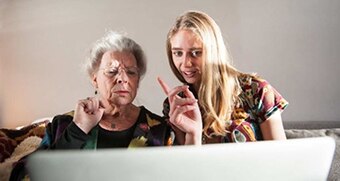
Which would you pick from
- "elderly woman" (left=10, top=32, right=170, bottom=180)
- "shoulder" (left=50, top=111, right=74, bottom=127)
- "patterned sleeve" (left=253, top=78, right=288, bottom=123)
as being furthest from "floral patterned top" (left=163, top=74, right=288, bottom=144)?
"shoulder" (left=50, top=111, right=74, bottom=127)

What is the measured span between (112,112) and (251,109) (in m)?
0.23

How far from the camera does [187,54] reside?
0.75 metres

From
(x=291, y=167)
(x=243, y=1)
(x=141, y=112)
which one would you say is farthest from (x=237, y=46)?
(x=291, y=167)

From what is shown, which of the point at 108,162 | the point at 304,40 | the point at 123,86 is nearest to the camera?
Result: the point at 108,162

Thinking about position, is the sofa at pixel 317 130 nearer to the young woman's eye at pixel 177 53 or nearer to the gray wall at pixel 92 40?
the gray wall at pixel 92 40

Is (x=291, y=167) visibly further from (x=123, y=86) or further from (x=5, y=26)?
(x=5, y=26)

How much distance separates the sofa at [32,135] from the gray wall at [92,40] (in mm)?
17

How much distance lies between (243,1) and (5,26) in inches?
16.2

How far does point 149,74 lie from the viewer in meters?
0.74

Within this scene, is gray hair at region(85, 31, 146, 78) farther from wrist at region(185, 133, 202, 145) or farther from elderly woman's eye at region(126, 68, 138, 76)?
wrist at region(185, 133, 202, 145)

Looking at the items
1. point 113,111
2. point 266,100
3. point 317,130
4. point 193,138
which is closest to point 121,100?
point 113,111

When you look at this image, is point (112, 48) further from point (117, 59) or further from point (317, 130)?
point (317, 130)

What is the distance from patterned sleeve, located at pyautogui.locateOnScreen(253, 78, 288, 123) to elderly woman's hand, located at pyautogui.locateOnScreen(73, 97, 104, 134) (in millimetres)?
262

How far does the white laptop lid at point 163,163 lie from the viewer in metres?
0.49
